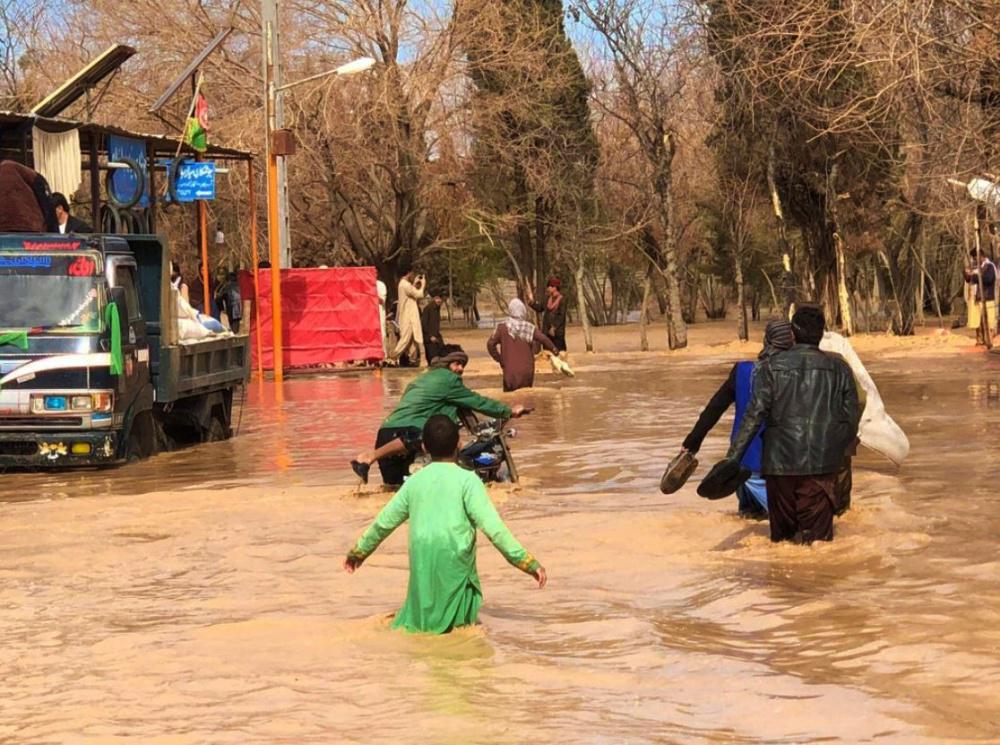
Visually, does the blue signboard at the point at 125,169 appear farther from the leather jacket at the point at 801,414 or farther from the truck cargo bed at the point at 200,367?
the leather jacket at the point at 801,414

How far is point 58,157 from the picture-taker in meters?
21.0

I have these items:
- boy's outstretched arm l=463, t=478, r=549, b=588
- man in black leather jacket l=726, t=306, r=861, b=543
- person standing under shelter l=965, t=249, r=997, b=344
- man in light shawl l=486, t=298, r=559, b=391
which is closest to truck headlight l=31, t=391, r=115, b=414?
man in black leather jacket l=726, t=306, r=861, b=543

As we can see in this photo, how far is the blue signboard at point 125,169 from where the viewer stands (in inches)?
894

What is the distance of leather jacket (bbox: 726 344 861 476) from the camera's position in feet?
33.9

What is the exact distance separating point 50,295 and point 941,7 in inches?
409

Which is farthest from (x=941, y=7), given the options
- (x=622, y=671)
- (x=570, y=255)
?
(x=570, y=255)

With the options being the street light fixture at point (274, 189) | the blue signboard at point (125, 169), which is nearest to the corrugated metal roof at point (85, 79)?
the blue signboard at point (125, 169)

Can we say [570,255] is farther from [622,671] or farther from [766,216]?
[622,671]

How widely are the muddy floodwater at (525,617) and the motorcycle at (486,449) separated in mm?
241

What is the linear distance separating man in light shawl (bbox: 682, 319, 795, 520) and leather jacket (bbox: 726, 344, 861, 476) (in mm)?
177

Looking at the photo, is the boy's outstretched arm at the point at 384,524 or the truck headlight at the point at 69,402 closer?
the boy's outstretched arm at the point at 384,524

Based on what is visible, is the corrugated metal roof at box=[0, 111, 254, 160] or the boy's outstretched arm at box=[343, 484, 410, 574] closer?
the boy's outstretched arm at box=[343, 484, 410, 574]

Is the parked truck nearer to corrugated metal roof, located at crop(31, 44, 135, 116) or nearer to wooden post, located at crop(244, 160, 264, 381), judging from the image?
corrugated metal roof, located at crop(31, 44, 135, 116)

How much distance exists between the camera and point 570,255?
50.9 metres
